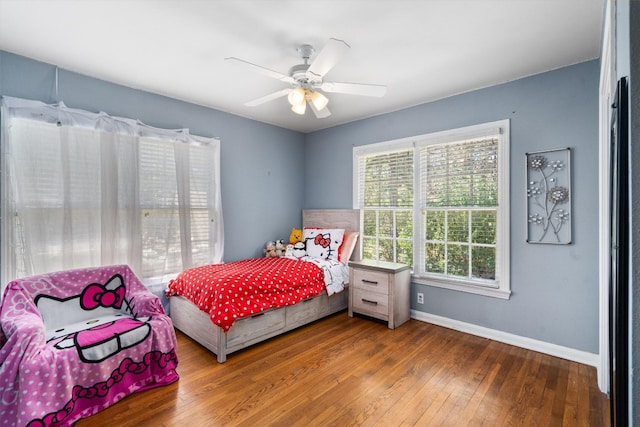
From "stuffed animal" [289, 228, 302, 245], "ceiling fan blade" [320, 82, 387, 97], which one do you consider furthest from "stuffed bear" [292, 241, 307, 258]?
"ceiling fan blade" [320, 82, 387, 97]

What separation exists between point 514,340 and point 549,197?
136 cm

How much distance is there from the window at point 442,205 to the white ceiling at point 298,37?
68cm

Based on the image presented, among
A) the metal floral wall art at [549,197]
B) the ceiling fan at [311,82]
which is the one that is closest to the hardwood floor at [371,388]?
the metal floral wall art at [549,197]

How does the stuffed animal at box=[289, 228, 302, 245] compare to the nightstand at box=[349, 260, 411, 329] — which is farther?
the stuffed animal at box=[289, 228, 302, 245]

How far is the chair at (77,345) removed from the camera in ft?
5.66

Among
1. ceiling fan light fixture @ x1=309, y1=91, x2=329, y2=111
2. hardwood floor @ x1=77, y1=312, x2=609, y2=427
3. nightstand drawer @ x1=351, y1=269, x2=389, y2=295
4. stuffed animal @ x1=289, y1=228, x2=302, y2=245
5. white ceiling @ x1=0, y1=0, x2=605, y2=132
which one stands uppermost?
white ceiling @ x1=0, y1=0, x2=605, y2=132

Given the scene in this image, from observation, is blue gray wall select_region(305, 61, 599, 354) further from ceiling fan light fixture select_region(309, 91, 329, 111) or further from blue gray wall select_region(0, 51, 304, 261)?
blue gray wall select_region(0, 51, 304, 261)

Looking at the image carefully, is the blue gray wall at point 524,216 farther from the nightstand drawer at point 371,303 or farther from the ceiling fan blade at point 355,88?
the ceiling fan blade at point 355,88

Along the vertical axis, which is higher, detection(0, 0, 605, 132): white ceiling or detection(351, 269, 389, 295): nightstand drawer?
detection(0, 0, 605, 132): white ceiling

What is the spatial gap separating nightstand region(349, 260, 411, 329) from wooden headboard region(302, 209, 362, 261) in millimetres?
Result: 522

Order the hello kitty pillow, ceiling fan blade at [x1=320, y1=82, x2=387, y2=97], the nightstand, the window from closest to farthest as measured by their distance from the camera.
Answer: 1. ceiling fan blade at [x1=320, y1=82, x2=387, y2=97]
2. the window
3. the nightstand
4. the hello kitty pillow

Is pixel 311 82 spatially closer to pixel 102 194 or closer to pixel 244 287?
pixel 244 287

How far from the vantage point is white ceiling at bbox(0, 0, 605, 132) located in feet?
6.16

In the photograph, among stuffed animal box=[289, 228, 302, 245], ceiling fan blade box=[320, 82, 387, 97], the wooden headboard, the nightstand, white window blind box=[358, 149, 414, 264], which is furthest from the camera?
stuffed animal box=[289, 228, 302, 245]
